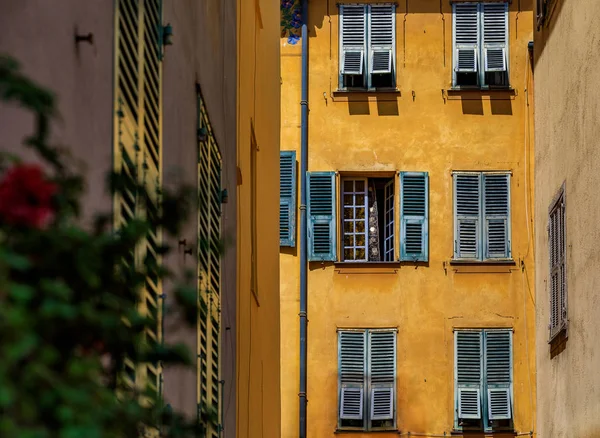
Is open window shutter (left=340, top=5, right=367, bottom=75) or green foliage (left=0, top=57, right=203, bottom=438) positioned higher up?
open window shutter (left=340, top=5, right=367, bottom=75)

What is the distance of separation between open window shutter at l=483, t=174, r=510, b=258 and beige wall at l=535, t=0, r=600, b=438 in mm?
7700

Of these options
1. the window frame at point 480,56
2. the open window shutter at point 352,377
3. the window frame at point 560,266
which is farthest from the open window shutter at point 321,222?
the window frame at point 560,266

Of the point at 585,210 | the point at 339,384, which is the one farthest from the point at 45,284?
the point at 339,384

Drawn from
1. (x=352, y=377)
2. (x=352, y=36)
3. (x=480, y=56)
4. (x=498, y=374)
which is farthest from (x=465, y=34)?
(x=352, y=377)

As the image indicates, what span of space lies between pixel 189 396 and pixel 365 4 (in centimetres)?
1756

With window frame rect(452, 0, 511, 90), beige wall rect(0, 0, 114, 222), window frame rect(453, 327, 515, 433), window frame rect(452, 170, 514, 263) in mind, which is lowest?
window frame rect(453, 327, 515, 433)

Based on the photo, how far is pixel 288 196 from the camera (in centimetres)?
2452

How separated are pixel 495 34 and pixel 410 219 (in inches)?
133

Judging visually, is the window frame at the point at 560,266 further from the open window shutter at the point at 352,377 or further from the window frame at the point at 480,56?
the window frame at the point at 480,56

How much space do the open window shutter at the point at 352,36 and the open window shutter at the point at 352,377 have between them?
4475mm

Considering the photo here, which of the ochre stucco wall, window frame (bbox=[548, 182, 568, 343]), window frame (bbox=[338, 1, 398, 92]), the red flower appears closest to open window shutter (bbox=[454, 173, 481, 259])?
window frame (bbox=[338, 1, 398, 92])

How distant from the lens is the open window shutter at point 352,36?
976 inches

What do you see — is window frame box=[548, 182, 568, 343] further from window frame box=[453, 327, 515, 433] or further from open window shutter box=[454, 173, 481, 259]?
open window shutter box=[454, 173, 481, 259]

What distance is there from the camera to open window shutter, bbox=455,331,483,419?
23922mm
